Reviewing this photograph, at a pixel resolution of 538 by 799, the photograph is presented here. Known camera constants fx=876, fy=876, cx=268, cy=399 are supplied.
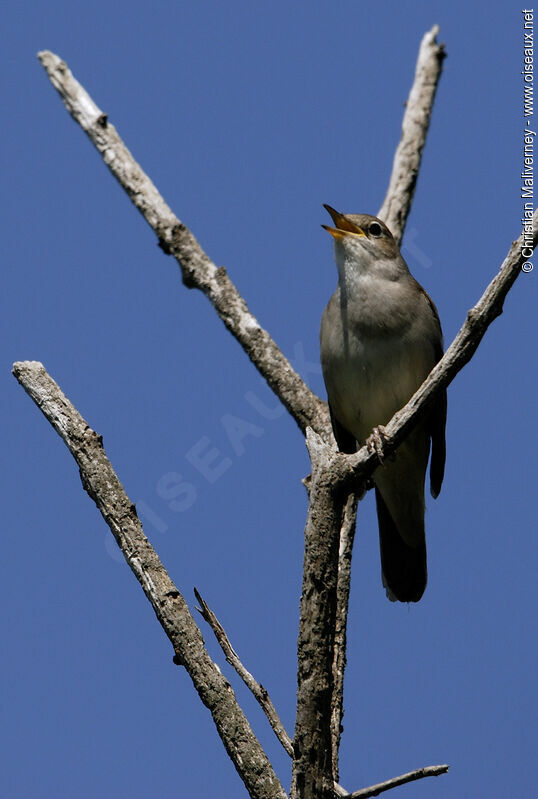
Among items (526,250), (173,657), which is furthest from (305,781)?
(526,250)

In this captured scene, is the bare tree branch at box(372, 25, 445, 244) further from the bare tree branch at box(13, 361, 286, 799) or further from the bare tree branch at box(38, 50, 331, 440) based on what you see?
the bare tree branch at box(13, 361, 286, 799)

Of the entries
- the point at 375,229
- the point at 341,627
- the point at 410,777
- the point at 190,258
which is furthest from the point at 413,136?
the point at 410,777

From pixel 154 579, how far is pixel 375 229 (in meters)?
3.49

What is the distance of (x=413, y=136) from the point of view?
29.9 feet

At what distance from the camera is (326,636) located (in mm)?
4562

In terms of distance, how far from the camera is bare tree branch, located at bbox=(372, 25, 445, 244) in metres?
8.61

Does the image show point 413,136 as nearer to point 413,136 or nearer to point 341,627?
point 413,136

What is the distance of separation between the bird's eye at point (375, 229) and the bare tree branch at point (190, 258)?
125 centimetres

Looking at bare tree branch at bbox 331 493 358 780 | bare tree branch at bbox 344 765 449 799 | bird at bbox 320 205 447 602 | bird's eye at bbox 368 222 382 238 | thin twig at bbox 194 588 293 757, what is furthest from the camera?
bird's eye at bbox 368 222 382 238

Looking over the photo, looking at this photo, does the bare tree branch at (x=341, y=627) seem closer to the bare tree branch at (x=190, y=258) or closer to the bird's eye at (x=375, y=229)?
the bare tree branch at (x=190, y=258)

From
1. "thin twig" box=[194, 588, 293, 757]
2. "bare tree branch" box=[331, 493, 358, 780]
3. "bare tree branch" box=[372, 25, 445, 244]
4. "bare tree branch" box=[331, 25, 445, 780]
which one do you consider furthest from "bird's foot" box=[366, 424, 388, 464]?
"bare tree branch" box=[372, 25, 445, 244]

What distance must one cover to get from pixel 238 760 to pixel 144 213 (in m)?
4.99

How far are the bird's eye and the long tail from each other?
2.17 meters

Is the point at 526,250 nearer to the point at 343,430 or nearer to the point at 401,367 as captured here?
the point at 401,367
